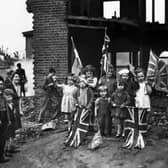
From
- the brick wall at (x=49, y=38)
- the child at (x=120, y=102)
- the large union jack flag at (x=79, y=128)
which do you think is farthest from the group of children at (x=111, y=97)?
the brick wall at (x=49, y=38)

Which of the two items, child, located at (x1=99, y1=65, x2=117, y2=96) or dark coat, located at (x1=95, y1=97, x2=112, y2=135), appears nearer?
dark coat, located at (x1=95, y1=97, x2=112, y2=135)

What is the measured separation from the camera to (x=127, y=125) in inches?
552

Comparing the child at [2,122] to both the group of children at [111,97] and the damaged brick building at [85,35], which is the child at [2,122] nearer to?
the group of children at [111,97]

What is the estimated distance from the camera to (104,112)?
14.4 meters

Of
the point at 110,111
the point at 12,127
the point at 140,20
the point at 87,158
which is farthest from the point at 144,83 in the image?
the point at 140,20

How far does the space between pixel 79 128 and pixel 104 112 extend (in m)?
0.79

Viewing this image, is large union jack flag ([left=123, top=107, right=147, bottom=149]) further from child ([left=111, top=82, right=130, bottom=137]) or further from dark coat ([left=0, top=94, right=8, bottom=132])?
dark coat ([left=0, top=94, right=8, bottom=132])

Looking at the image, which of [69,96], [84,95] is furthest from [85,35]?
[84,95]

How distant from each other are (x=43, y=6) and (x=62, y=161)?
7.35m

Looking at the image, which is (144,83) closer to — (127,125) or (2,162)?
(127,125)

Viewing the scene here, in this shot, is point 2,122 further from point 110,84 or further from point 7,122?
point 110,84

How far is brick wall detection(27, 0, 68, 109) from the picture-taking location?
62.2ft

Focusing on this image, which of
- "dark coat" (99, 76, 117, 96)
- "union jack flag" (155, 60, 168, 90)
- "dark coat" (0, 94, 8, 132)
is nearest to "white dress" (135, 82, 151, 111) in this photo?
"dark coat" (99, 76, 117, 96)

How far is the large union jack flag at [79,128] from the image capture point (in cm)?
1429
